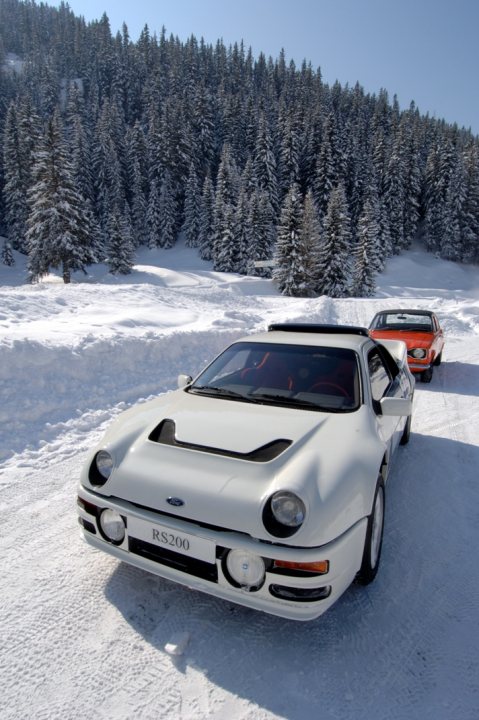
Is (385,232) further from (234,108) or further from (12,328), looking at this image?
(12,328)

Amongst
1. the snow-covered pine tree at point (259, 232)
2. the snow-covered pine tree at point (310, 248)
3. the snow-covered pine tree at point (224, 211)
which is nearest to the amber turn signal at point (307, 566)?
the snow-covered pine tree at point (310, 248)

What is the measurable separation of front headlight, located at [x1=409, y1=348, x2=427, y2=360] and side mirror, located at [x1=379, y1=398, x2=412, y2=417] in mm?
5621

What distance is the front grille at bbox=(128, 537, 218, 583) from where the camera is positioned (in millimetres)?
2236

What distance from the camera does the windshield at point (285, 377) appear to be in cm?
326

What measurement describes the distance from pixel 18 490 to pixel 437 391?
7085mm

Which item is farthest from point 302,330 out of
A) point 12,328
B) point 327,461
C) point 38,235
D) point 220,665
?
point 38,235

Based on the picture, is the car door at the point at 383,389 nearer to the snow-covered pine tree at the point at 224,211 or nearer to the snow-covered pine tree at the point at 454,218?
the snow-covered pine tree at the point at 224,211

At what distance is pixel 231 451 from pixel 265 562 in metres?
0.65

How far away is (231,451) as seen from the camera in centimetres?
252

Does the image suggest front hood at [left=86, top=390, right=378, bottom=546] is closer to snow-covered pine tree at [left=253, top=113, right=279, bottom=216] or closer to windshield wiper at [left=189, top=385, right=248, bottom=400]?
windshield wiper at [left=189, top=385, right=248, bottom=400]

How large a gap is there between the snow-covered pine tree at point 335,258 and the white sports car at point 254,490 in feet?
120

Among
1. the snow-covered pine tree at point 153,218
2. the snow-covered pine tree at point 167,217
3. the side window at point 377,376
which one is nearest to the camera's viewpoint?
the side window at point 377,376

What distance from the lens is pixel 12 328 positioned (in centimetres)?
877

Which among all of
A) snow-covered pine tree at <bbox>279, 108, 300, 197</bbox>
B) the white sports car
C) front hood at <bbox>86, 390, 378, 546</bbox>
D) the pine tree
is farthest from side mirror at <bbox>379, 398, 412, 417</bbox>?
snow-covered pine tree at <bbox>279, 108, 300, 197</bbox>
